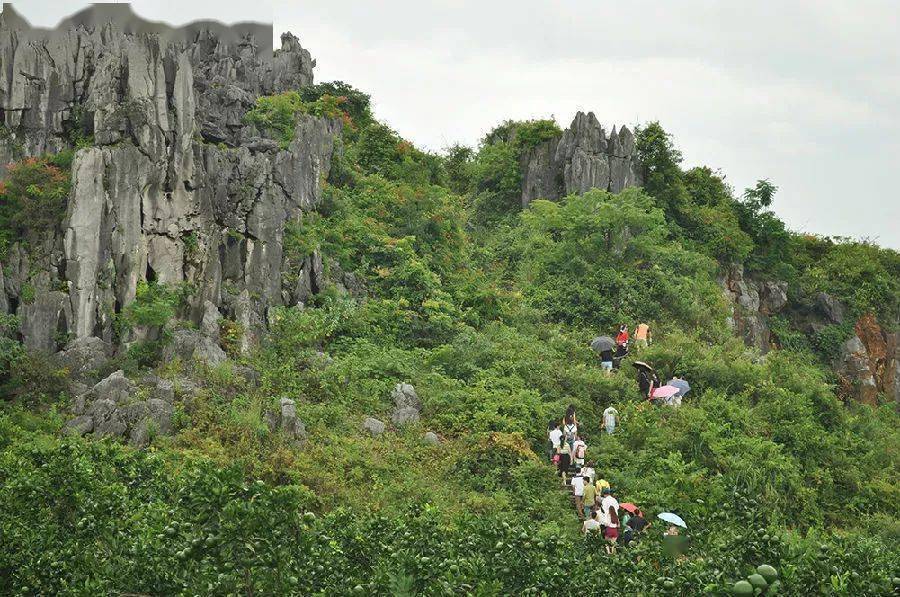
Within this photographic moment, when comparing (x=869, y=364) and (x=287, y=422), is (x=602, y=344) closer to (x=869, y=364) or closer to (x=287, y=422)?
(x=287, y=422)

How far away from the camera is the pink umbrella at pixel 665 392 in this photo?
2075 centimetres

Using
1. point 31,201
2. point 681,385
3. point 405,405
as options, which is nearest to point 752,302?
point 681,385

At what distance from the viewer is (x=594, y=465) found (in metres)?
18.7

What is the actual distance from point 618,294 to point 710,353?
4102 mm

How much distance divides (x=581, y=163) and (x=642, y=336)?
10951mm

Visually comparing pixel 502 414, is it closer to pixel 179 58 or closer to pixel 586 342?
pixel 586 342

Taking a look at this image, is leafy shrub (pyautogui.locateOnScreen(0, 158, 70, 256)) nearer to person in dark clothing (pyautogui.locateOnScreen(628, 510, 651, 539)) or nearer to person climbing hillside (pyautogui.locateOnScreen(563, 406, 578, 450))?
person climbing hillside (pyautogui.locateOnScreen(563, 406, 578, 450))

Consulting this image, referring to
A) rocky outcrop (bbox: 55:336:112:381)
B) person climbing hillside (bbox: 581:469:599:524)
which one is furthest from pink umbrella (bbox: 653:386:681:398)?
rocky outcrop (bbox: 55:336:112:381)

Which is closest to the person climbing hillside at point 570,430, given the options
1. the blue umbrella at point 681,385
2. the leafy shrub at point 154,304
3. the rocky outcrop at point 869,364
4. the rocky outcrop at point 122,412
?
the blue umbrella at point 681,385

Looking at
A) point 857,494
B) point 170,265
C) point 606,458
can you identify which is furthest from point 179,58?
point 857,494

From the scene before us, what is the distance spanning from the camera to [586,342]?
24781 millimetres

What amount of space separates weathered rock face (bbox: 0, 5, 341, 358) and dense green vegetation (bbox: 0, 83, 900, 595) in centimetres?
89

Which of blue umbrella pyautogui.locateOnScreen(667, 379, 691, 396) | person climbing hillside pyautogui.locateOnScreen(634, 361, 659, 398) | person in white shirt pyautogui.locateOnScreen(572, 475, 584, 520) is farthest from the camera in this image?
person climbing hillside pyautogui.locateOnScreen(634, 361, 659, 398)

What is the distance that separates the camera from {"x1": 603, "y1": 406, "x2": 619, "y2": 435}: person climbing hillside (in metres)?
19.9
